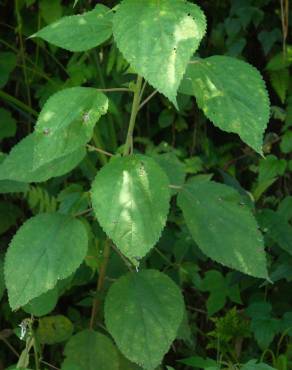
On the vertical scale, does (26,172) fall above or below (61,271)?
above

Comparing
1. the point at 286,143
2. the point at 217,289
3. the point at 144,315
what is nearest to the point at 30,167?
the point at 144,315

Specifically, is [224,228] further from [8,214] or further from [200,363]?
[8,214]

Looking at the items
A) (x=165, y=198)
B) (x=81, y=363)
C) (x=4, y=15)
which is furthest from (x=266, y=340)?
(x=4, y=15)

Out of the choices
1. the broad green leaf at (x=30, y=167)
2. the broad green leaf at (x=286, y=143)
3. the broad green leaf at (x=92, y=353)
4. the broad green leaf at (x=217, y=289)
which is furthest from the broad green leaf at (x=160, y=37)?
the broad green leaf at (x=286, y=143)

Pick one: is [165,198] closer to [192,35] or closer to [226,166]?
[192,35]

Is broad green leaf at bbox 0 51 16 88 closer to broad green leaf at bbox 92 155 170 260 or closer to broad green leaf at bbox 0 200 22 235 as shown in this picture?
broad green leaf at bbox 0 200 22 235

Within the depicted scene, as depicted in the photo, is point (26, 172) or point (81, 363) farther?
point (81, 363)

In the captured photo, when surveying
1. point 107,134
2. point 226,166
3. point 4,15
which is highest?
point 4,15

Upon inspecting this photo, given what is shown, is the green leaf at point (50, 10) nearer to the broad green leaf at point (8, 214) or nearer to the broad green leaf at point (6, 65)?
the broad green leaf at point (6, 65)
